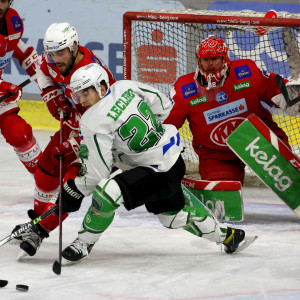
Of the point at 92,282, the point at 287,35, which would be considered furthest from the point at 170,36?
the point at 92,282

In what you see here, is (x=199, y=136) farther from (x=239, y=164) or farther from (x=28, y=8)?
(x=28, y=8)

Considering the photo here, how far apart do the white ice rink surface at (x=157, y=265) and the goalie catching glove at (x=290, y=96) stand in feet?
1.92

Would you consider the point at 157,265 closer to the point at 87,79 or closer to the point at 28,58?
the point at 87,79

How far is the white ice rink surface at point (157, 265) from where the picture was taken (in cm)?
294

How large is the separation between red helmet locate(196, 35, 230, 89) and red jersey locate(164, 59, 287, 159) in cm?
8

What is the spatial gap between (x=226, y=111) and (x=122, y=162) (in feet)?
3.55

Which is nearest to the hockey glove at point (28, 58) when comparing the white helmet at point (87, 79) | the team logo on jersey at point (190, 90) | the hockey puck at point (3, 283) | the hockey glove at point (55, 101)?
the hockey glove at point (55, 101)

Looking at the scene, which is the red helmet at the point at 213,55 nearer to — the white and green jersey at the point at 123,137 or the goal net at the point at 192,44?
the goal net at the point at 192,44

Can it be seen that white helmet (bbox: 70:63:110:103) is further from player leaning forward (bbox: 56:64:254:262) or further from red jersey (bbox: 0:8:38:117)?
red jersey (bbox: 0:8:38:117)

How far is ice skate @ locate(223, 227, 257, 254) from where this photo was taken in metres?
3.43

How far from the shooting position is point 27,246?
11.0 feet

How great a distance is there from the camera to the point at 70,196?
323cm

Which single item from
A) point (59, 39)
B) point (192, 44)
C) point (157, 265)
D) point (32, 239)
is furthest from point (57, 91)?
point (192, 44)

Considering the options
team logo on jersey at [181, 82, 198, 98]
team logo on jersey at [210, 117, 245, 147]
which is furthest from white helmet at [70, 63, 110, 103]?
team logo on jersey at [210, 117, 245, 147]
